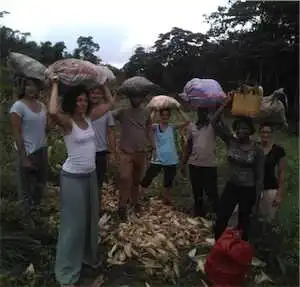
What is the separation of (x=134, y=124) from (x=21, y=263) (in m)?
1.91

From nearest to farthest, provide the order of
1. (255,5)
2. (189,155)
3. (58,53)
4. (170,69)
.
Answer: (189,155) < (58,53) < (255,5) < (170,69)

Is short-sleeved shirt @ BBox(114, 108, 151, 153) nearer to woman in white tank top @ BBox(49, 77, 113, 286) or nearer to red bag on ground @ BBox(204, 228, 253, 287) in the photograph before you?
woman in white tank top @ BBox(49, 77, 113, 286)

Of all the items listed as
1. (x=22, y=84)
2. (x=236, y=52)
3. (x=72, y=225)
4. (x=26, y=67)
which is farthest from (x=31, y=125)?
(x=236, y=52)

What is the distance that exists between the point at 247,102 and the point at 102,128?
152 centimetres

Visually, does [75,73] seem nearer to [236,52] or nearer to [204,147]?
[204,147]

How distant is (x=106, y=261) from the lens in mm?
4648

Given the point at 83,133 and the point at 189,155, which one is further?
the point at 189,155

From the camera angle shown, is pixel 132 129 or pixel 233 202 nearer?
pixel 233 202

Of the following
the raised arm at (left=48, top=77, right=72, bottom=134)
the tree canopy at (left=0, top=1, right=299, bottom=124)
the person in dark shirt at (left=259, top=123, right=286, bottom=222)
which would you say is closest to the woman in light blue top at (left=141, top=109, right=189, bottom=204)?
the person in dark shirt at (left=259, top=123, right=286, bottom=222)

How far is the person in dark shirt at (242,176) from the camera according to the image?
466 cm

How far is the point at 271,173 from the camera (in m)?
4.97

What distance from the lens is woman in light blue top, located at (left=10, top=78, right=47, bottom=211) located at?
4.59m

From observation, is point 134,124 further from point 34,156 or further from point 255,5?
point 255,5

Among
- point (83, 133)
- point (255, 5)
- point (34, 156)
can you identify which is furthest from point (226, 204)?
point (255, 5)
